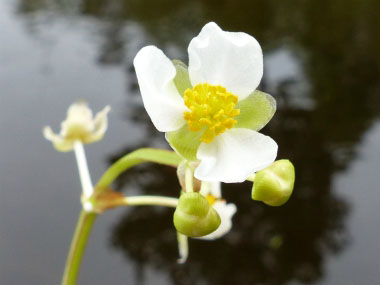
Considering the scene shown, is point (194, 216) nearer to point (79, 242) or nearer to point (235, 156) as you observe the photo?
point (235, 156)

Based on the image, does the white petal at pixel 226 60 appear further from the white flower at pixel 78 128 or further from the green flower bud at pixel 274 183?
the white flower at pixel 78 128

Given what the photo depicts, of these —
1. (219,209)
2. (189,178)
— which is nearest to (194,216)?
(189,178)

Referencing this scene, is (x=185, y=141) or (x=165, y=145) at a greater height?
(x=165, y=145)

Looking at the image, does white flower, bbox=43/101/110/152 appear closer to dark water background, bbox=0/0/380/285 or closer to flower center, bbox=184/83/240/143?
flower center, bbox=184/83/240/143

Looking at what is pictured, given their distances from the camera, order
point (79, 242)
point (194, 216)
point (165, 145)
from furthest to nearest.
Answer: point (165, 145), point (79, 242), point (194, 216)

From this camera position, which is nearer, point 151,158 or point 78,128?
point 151,158

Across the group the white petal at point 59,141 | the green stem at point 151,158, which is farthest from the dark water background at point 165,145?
the green stem at point 151,158

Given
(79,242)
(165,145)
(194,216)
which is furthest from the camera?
(165,145)
